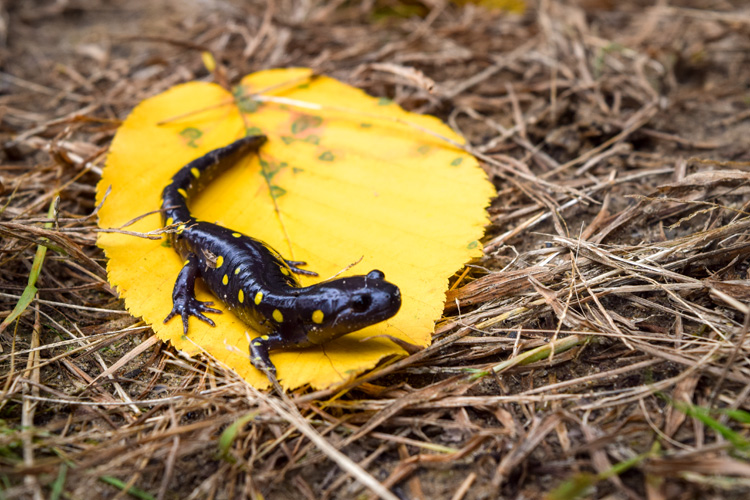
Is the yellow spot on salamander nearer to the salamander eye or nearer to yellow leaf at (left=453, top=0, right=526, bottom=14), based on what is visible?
the salamander eye

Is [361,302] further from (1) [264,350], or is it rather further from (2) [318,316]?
(1) [264,350]

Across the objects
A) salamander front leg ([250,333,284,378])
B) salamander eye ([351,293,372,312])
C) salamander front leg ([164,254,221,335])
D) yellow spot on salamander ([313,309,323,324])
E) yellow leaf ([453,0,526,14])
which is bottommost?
salamander front leg ([250,333,284,378])

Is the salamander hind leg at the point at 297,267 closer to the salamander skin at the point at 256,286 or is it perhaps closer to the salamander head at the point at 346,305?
the salamander skin at the point at 256,286

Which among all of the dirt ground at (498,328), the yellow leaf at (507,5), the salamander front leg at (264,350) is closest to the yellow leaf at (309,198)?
the salamander front leg at (264,350)

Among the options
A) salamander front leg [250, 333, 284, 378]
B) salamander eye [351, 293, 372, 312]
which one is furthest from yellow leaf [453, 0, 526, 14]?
salamander front leg [250, 333, 284, 378]

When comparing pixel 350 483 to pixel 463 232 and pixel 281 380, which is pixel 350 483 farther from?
pixel 463 232

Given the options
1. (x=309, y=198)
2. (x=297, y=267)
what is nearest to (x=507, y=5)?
(x=309, y=198)
